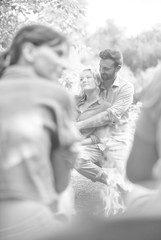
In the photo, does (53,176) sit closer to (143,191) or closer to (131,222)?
(143,191)

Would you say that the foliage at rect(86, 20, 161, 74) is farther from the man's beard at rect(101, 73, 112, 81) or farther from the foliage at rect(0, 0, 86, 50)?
the man's beard at rect(101, 73, 112, 81)

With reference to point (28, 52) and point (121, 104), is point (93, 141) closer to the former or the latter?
point (121, 104)

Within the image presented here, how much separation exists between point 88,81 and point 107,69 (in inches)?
9.9

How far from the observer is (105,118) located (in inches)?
259

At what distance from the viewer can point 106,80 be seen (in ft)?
21.8

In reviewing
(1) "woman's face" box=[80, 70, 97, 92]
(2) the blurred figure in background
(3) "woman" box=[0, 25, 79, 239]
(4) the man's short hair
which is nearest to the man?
(4) the man's short hair

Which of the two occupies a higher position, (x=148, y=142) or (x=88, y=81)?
(x=88, y=81)

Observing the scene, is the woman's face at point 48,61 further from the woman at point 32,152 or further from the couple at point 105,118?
the couple at point 105,118

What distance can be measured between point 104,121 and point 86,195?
4.15 ft

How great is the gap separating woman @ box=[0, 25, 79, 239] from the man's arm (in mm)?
4330

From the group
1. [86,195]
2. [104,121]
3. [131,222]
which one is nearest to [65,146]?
[131,222]

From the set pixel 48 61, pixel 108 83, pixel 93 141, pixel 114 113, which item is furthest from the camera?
pixel 93 141

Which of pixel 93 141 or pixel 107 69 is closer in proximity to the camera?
pixel 107 69

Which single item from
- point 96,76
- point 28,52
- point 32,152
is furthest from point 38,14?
point 32,152
